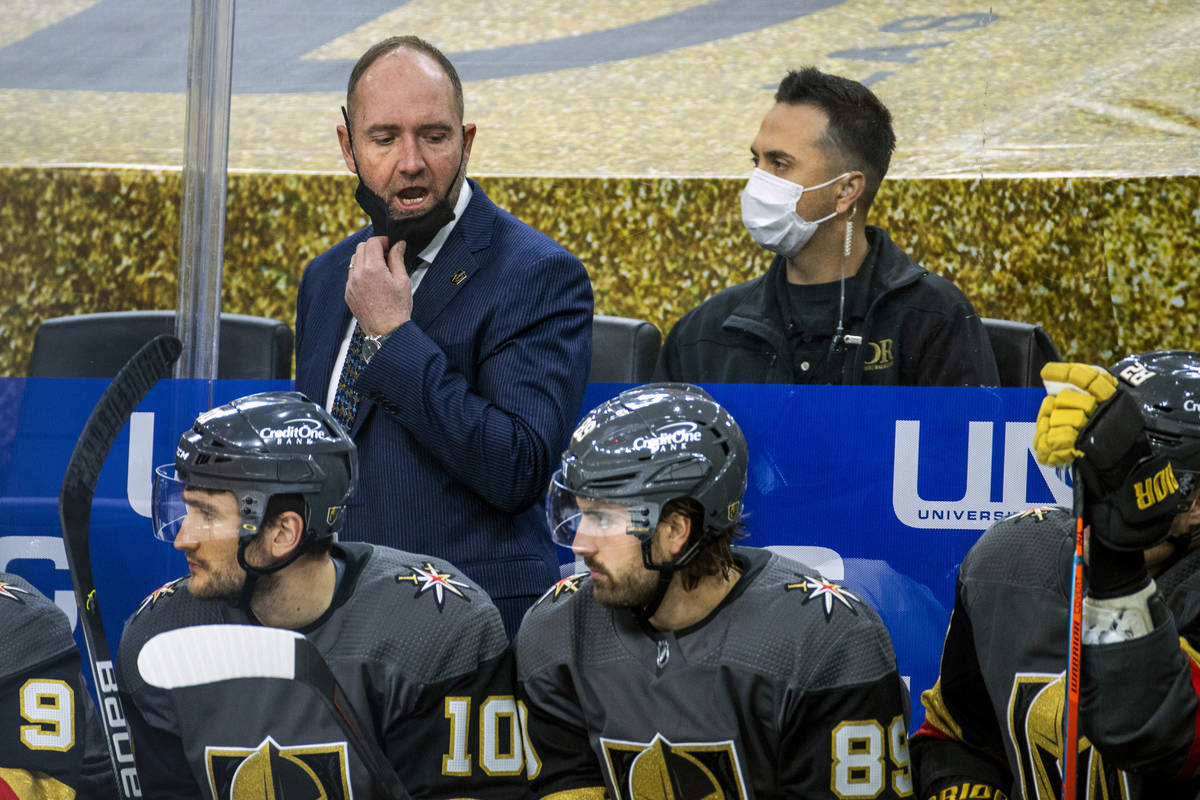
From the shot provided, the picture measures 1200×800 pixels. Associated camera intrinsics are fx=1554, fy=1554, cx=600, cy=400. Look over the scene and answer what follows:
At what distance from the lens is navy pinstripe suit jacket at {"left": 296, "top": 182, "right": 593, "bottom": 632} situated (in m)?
2.45

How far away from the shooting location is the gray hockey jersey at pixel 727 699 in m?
2.25

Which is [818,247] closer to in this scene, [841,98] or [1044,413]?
[841,98]

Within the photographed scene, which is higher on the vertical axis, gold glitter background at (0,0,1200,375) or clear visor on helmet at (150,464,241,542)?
gold glitter background at (0,0,1200,375)

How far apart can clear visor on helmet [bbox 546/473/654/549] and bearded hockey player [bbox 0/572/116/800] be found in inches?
32.1

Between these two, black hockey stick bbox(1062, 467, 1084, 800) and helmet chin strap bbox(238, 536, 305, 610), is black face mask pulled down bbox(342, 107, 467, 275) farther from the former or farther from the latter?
black hockey stick bbox(1062, 467, 1084, 800)

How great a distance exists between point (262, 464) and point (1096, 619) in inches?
48.1

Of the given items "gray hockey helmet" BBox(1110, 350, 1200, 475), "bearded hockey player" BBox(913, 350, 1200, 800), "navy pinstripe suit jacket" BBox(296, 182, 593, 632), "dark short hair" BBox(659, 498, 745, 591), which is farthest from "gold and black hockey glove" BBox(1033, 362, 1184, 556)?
"navy pinstripe suit jacket" BBox(296, 182, 593, 632)

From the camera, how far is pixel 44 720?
244cm

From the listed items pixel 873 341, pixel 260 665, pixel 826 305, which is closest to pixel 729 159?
pixel 826 305

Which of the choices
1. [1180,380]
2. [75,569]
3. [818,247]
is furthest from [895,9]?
[75,569]

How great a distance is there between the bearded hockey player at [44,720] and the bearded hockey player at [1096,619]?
1.31 m

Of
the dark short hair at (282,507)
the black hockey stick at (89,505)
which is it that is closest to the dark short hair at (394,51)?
the black hockey stick at (89,505)

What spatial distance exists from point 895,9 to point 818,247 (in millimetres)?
549

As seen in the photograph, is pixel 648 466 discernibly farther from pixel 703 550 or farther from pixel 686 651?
pixel 686 651
